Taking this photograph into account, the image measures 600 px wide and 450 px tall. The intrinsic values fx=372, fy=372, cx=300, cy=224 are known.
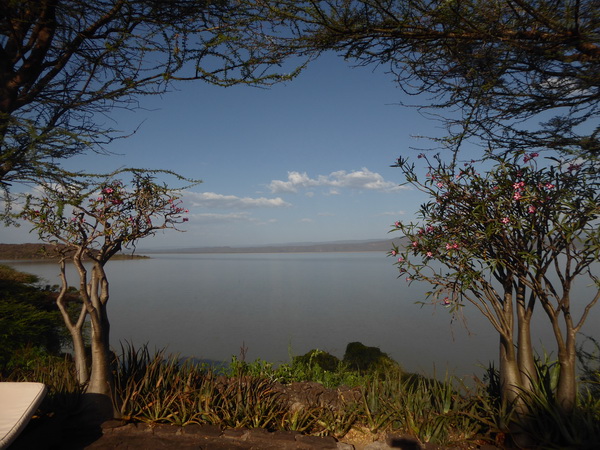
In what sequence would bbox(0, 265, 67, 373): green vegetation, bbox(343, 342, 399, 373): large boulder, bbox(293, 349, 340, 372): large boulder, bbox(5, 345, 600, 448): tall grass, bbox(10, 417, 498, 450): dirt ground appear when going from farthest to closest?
bbox(343, 342, 399, 373): large boulder < bbox(293, 349, 340, 372): large boulder < bbox(0, 265, 67, 373): green vegetation < bbox(5, 345, 600, 448): tall grass < bbox(10, 417, 498, 450): dirt ground

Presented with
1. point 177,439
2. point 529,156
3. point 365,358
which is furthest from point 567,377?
point 365,358

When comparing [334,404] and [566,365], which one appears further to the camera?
[334,404]

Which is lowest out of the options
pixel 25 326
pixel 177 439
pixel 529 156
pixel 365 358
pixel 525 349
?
pixel 365 358

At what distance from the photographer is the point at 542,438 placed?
291 cm

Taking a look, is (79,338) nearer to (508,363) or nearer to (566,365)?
(508,363)

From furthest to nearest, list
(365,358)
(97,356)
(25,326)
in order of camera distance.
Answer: (365,358) → (25,326) → (97,356)

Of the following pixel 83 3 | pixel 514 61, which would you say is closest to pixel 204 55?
A: pixel 83 3

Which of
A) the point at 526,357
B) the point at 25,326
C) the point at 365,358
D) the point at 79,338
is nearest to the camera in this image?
the point at 526,357

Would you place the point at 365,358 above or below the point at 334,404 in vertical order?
below

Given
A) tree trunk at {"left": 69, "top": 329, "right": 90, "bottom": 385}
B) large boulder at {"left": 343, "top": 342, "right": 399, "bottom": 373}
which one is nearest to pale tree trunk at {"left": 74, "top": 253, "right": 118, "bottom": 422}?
tree trunk at {"left": 69, "top": 329, "right": 90, "bottom": 385}

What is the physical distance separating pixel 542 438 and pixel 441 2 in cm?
358

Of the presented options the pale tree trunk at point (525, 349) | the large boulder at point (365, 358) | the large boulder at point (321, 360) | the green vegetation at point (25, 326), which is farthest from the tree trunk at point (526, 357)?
the green vegetation at point (25, 326)

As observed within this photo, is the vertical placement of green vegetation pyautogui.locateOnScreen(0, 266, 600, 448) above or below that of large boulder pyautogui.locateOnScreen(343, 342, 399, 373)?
above

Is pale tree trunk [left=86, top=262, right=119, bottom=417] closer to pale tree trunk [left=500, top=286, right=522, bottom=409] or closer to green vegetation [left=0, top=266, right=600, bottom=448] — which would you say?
green vegetation [left=0, top=266, right=600, bottom=448]
